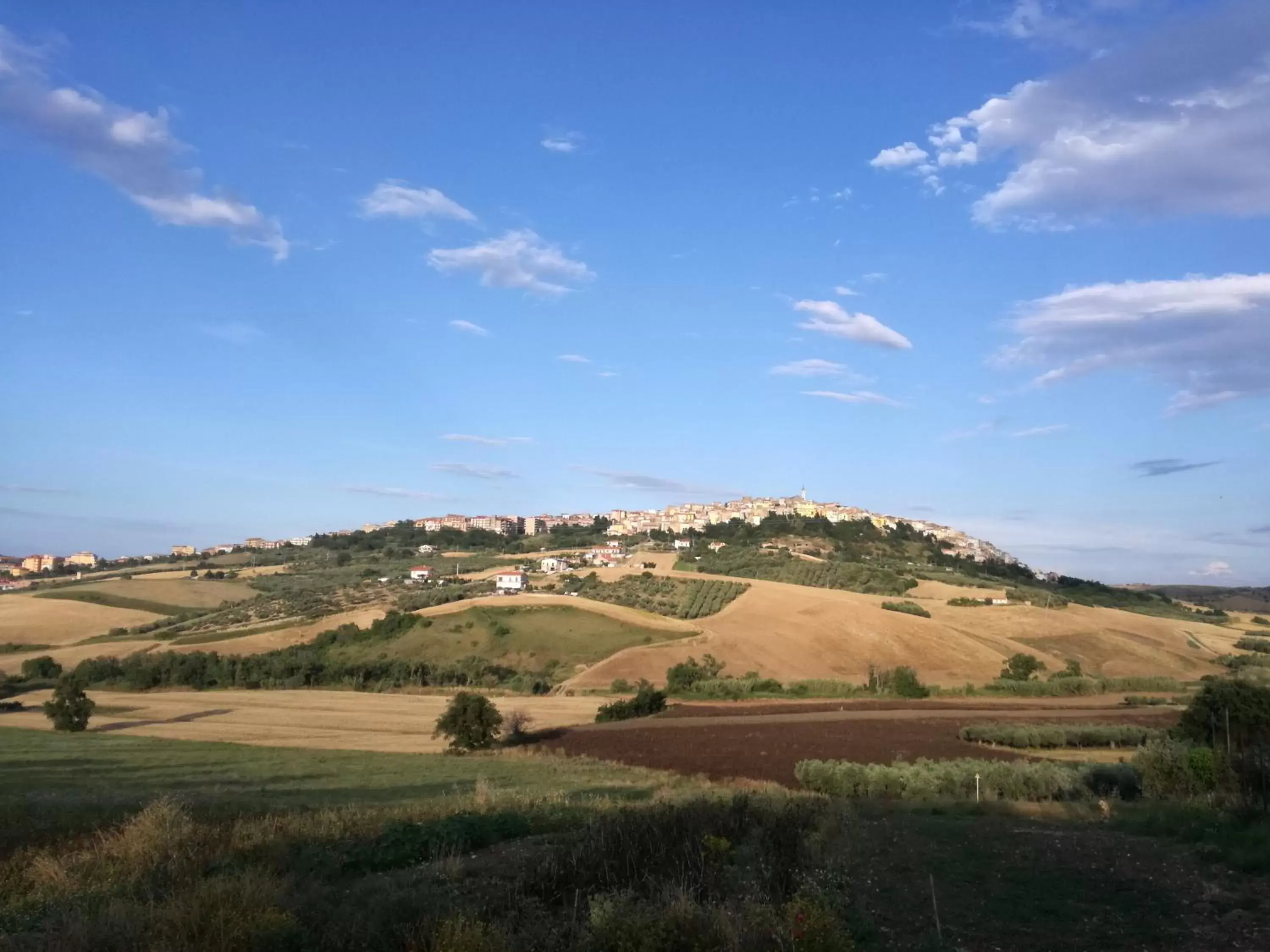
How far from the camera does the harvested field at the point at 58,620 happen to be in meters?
86.4

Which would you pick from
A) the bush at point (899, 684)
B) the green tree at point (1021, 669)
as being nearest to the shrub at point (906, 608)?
the green tree at point (1021, 669)

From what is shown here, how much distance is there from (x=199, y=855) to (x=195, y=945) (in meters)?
4.33

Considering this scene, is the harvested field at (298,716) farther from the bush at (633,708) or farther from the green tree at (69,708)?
the bush at (633,708)

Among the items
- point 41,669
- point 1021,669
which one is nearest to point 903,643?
point 1021,669

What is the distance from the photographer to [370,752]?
34.2 meters

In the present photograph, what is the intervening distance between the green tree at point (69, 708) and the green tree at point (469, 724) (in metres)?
19.3

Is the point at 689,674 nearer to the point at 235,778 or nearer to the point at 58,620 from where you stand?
the point at 235,778

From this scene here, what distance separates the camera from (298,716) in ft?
160

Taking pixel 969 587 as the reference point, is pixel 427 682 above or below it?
below

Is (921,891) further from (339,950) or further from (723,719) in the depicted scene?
(723,719)

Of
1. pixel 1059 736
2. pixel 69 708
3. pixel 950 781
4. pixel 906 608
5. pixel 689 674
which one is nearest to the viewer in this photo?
pixel 950 781

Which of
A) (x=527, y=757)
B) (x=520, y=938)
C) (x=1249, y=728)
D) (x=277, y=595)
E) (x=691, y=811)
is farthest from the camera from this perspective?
(x=277, y=595)

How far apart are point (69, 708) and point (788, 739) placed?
34.1m

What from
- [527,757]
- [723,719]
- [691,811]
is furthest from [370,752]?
[691,811]
